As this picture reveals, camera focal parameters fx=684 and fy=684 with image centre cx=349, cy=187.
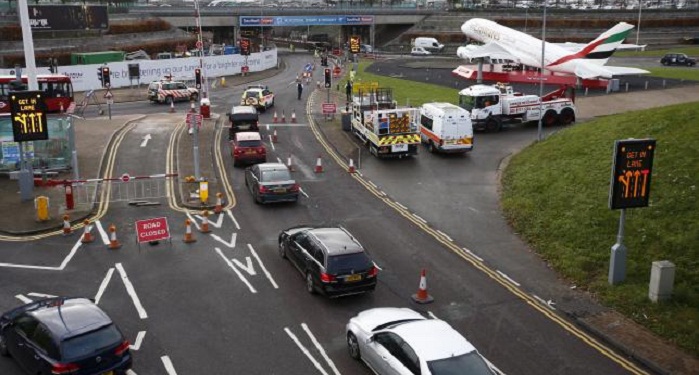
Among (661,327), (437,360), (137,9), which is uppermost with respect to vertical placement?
(137,9)

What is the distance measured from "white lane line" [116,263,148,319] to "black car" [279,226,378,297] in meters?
4.57

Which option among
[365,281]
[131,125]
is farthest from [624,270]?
[131,125]

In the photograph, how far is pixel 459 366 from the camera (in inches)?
514

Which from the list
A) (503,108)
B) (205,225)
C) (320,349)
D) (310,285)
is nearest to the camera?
(320,349)

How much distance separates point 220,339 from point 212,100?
43104mm

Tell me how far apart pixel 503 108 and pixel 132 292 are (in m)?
29.8

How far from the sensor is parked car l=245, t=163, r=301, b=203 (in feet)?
90.2

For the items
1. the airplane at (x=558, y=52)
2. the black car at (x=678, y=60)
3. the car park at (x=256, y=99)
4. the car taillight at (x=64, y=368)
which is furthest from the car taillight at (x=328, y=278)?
the black car at (x=678, y=60)

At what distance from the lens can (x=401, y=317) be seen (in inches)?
618

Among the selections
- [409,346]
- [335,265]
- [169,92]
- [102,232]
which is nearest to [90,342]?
[409,346]

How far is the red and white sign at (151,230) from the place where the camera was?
22750 millimetres

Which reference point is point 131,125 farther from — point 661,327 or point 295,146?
point 661,327

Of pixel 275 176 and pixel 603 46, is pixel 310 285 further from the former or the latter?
pixel 603 46

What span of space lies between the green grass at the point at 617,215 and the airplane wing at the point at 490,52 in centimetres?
3498
